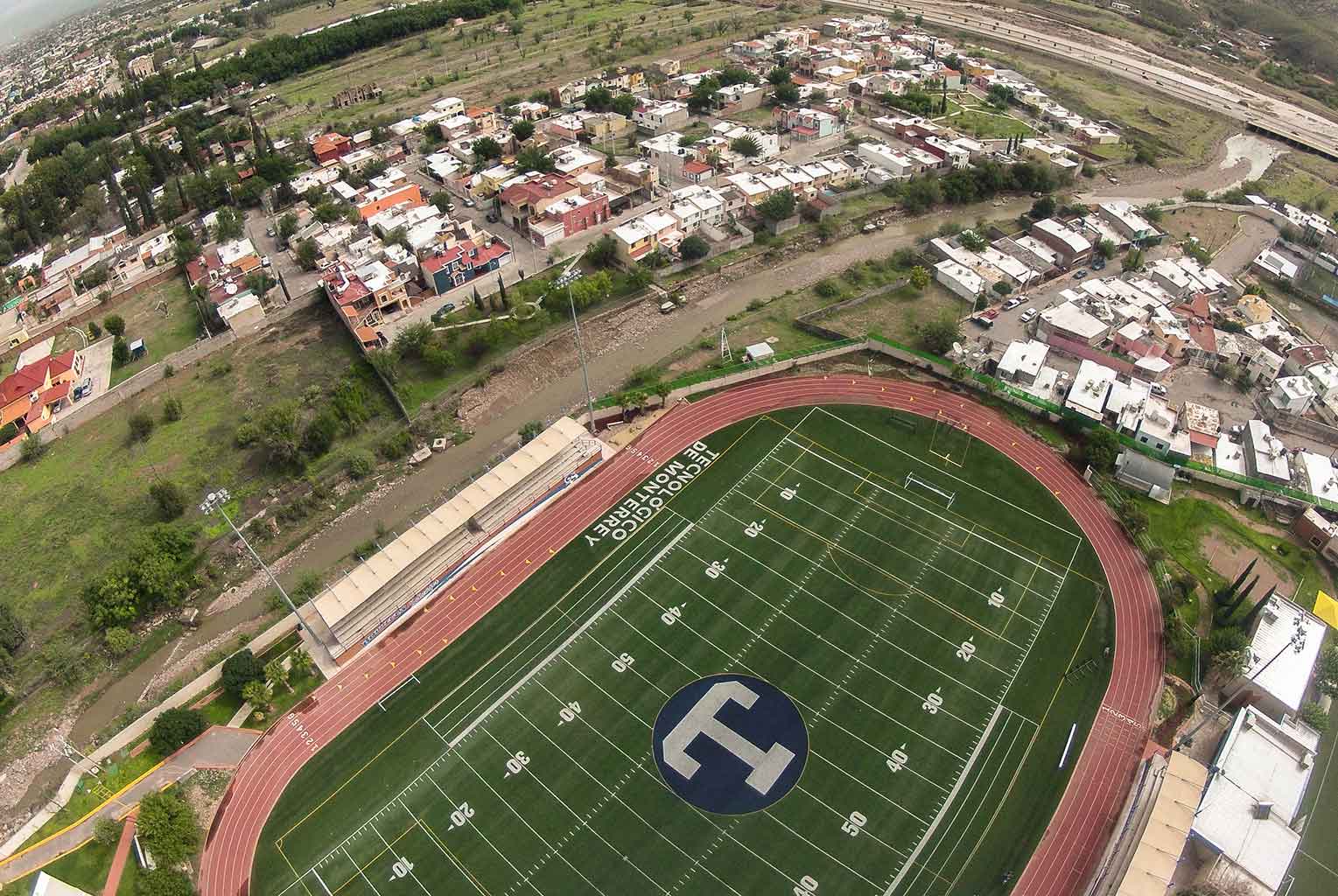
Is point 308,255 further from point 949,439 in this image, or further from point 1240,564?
point 1240,564

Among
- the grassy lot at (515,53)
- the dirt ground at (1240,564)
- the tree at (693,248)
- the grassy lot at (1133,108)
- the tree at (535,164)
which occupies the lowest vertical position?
the grassy lot at (1133,108)

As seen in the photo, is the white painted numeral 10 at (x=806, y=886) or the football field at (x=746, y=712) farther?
the football field at (x=746, y=712)

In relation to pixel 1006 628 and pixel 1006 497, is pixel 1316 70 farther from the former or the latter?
pixel 1006 628

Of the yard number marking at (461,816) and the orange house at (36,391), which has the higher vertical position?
the orange house at (36,391)

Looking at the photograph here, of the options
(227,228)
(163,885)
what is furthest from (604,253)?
(163,885)

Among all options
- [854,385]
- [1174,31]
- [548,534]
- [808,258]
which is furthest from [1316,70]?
[548,534]

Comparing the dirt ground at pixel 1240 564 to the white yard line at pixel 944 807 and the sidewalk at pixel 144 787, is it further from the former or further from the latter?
the sidewalk at pixel 144 787

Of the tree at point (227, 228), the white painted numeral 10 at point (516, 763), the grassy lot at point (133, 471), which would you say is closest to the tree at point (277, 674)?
the grassy lot at point (133, 471)
